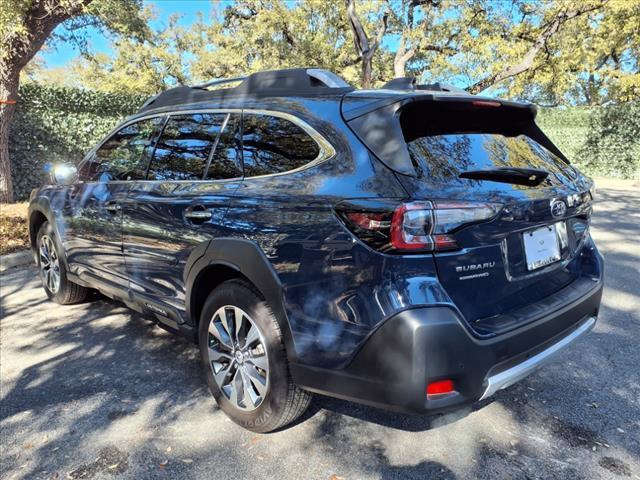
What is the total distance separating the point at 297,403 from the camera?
243cm

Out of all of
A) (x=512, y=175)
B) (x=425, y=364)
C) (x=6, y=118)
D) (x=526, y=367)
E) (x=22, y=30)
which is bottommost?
(x=526, y=367)

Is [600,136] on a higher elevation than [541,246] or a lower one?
higher

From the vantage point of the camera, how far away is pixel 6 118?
8.49 m

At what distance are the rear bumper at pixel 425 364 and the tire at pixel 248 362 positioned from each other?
20 centimetres

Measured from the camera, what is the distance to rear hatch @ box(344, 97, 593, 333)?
6.59ft

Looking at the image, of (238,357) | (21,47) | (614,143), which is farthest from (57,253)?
(614,143)

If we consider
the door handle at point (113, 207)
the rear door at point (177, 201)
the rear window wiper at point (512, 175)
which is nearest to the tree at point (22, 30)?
the door handle at point (113, 207)

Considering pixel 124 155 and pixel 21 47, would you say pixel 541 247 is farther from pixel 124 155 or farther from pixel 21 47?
pixel 21 47

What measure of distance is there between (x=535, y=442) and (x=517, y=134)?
5.53ft

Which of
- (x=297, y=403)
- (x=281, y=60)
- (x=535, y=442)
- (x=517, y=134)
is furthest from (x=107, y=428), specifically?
(x=281, y=60)

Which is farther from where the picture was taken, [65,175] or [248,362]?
[65,175]

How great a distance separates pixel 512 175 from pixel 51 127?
36.2ft

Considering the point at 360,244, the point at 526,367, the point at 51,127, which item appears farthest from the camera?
the point at 51,127

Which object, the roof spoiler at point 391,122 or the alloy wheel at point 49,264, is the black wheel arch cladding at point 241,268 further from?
the alloy wheel at point 49,264
